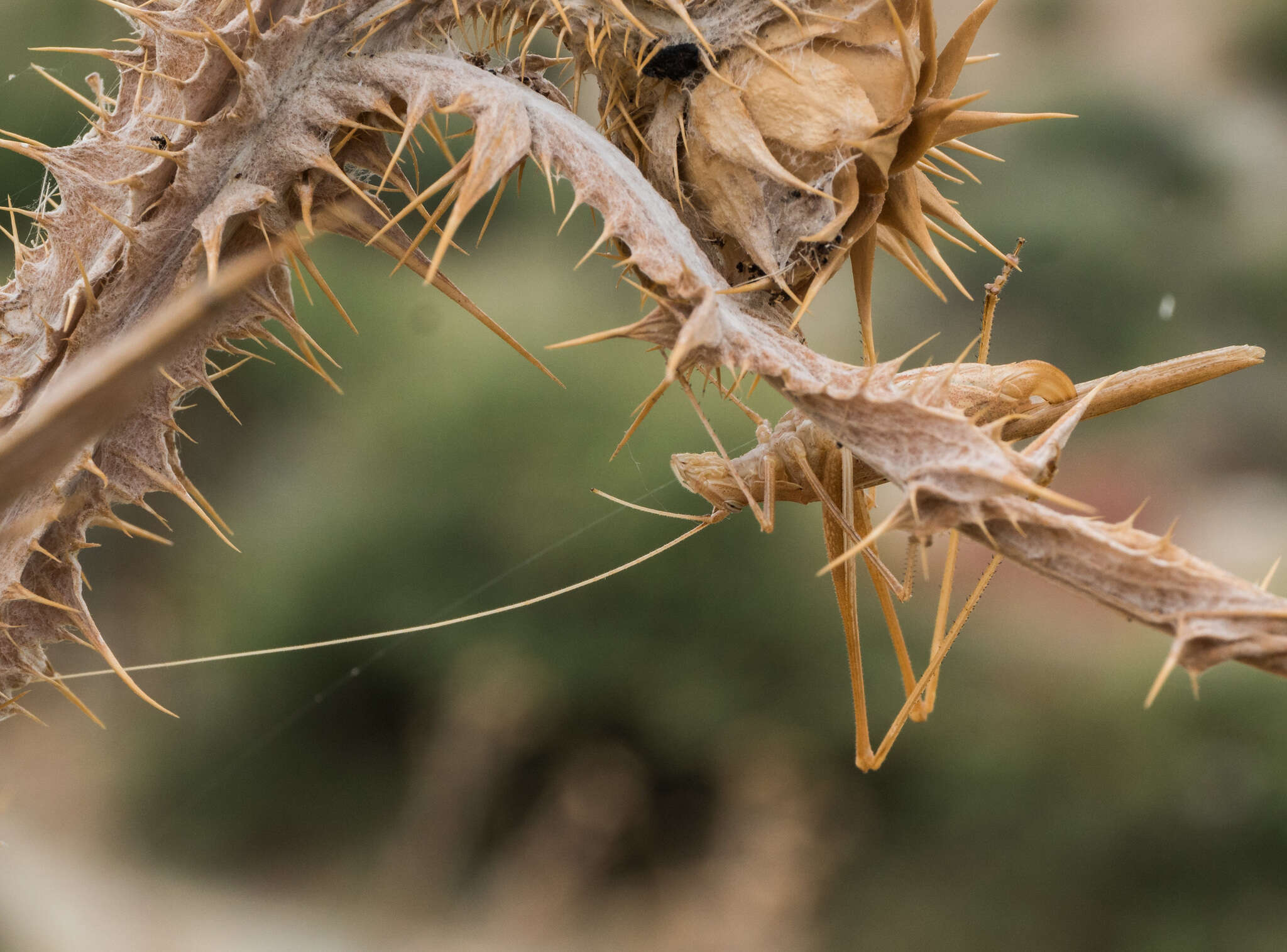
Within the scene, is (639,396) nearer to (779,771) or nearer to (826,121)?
(779,771)

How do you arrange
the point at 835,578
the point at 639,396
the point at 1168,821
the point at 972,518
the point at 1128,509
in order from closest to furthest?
1. the point at 972,518
2. the point at 835,578
3. the point at 1168,821
4. the point at 639,396
5. the point at 1128,509

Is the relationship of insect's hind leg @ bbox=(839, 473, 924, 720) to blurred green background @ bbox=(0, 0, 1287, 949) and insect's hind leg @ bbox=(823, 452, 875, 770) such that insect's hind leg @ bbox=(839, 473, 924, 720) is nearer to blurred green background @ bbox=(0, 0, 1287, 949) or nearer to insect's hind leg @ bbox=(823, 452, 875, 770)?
insect's hind leg @ bbox=(823, 452, 875, 770)

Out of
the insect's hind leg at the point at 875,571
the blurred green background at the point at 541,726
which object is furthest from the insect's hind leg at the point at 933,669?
the blurred green background at the point at 541,726

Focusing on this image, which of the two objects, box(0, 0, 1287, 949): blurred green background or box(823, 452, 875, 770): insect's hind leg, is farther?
box(0, 0, 1287, 949): blurred green background

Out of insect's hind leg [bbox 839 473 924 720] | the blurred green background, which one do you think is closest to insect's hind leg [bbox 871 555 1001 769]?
insect's hind leg [bbox 839 473 924 720]

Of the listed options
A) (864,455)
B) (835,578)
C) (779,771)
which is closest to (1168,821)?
(779,771)

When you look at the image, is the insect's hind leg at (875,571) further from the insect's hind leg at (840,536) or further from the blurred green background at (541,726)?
the blurred green background at (541,726)

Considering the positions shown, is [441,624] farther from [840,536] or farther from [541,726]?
[541,726]
